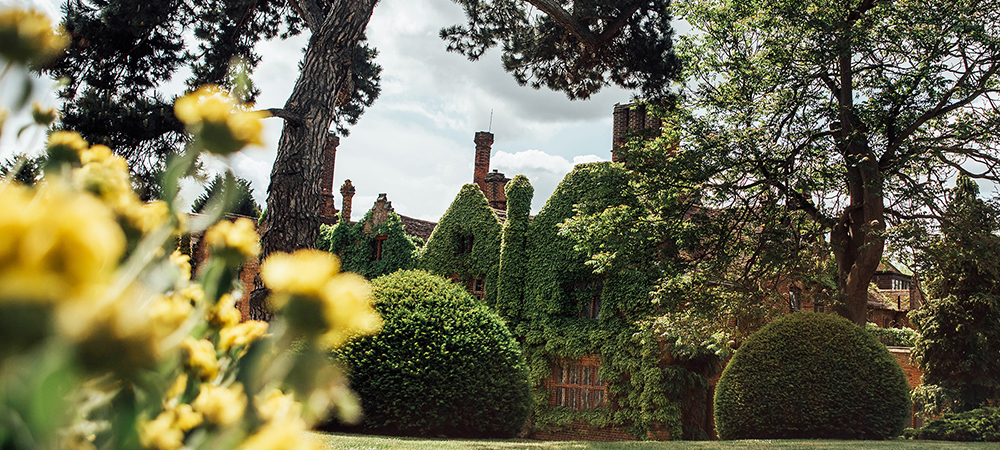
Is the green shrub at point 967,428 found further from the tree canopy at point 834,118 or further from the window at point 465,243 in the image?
the window at point 465,243

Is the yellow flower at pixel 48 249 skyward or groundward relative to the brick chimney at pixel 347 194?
groundward

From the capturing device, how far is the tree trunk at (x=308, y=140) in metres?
6.95

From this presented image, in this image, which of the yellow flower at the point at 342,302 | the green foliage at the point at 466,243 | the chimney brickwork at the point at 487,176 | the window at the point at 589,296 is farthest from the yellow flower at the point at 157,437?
the chimney brickwork at the point at 487,176

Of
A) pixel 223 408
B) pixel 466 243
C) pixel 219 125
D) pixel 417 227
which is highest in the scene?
pixel 417 227

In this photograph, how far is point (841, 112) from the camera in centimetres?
1260

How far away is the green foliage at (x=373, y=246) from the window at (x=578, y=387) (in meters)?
6.67

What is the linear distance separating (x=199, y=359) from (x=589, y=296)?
17.9m

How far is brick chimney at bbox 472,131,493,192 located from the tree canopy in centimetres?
1307

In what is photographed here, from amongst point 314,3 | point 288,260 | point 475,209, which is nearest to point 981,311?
point 475,209

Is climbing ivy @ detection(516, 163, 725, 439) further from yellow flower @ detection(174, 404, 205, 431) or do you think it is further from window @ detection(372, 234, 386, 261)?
yellow flower @ detection(174, 404, 205, 431)

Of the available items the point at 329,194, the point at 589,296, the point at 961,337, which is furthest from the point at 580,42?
the point at 329,194

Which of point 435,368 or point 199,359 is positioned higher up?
point 199,359

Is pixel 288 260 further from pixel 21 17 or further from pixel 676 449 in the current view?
pixel 676 449

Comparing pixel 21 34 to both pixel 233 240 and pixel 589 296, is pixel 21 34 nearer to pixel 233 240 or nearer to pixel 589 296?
pixel 233 240
